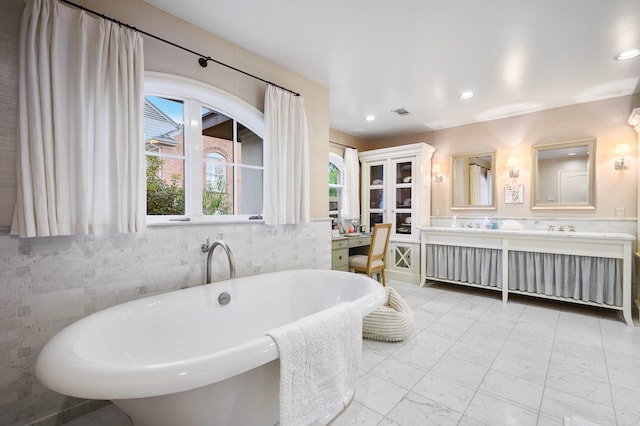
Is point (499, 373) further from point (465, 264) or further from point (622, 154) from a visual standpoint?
point (622, 154)

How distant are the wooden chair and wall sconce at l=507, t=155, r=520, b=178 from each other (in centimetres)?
179

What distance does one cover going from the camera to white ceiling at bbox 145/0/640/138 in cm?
192

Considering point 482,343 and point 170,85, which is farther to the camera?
point 482,343

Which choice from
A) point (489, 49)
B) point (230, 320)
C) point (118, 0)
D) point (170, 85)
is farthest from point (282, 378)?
point (489, 49)

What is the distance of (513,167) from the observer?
3945mm

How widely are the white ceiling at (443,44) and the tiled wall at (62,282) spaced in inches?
60.6

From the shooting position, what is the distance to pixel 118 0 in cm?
178

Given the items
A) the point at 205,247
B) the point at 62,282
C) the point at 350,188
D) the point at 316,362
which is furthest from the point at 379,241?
the point at 62,282

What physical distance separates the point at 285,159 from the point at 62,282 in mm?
1698

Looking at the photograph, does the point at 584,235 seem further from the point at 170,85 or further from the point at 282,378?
the point at 170,85

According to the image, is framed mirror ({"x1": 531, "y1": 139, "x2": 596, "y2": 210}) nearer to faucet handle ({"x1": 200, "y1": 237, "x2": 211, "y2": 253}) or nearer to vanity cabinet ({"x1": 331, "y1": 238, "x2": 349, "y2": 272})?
vanity cabinet ({"x1": 331, "y1": 238, "x2": 349, "y2": 272})

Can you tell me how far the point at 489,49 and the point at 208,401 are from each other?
299 cm

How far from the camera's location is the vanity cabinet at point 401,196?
449cm

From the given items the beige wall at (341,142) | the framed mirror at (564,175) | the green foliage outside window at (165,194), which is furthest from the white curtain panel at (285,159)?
the framed mirror at (564,175)
